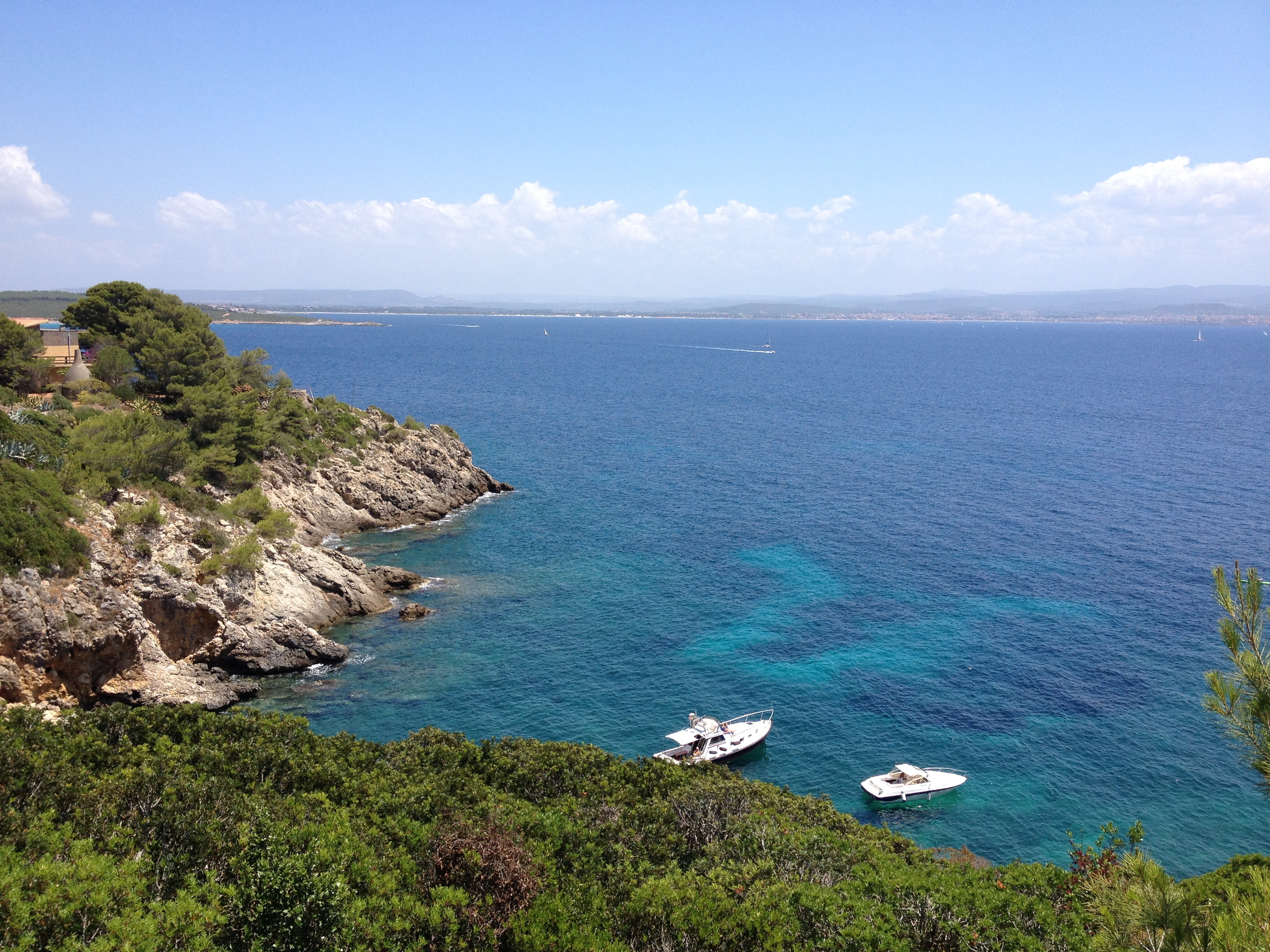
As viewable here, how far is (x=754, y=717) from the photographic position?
4075 cm

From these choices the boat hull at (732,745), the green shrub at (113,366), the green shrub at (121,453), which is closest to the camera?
the boat hull at (732,745)

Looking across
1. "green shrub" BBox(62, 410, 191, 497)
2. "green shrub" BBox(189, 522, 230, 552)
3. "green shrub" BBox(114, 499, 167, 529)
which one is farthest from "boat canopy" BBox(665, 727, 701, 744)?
"green shrub" BBox(62, 410, 191, 497)

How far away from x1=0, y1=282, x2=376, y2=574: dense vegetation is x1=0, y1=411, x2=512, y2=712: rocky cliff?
5.56 feet

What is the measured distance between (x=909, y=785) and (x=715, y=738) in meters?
8.61

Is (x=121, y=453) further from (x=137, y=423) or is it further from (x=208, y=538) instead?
(x=208, y=538)

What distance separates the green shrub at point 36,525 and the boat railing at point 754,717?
106 feet

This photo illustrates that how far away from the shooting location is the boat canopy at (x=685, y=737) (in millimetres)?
37219

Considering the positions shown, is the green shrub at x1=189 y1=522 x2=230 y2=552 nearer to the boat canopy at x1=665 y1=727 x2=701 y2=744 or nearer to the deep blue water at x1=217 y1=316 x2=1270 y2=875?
the deep blue water at x1=217 y1=316 x2=1270 y2=875


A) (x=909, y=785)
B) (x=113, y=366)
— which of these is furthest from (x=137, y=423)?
(x=909, y=785)

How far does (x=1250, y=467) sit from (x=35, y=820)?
106m

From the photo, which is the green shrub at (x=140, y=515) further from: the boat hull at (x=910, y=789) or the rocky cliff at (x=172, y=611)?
the boat hull at (x=910, y=789)

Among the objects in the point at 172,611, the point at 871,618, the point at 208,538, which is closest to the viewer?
the point at 172,611

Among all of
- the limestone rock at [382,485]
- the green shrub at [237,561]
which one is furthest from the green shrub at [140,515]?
the limestone rock at [382,485]

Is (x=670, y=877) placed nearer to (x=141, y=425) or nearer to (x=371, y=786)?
(x=371, y=786)
